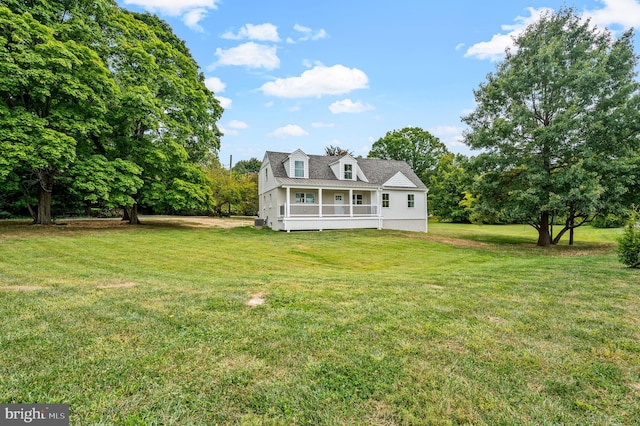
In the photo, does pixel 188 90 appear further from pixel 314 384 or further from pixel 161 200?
pixel 314 384

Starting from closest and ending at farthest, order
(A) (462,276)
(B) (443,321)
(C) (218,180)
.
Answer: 1. (B) (443,321)
2. (A) (462,276)
3. (C) (218,180)

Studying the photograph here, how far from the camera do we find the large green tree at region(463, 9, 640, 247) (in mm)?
13992

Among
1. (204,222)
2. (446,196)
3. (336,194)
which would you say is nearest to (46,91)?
(204,222)

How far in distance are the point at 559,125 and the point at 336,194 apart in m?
13.3

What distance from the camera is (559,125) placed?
14.2m

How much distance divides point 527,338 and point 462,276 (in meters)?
3.66

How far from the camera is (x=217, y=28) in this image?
1568 cm

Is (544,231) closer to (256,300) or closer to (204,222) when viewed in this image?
(256,300)

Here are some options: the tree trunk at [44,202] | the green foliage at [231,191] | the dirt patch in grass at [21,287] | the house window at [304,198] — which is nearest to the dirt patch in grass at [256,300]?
the dirt patch in grass at [21,287]

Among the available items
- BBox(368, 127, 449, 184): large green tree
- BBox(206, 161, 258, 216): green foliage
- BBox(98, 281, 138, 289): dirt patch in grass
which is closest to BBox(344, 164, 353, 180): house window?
BBox(206, 161, 258, 216): green foliage

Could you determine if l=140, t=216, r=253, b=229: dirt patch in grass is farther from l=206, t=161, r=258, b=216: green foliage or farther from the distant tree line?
l=206, t=161, r=258, b=216: green foliage

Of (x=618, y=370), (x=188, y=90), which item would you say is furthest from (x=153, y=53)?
(x=618, y=370)

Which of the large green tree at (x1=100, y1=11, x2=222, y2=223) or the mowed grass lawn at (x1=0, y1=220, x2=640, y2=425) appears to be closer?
the mowed grass lawn at (x1=0, y1=220, x2=640, y2=425)

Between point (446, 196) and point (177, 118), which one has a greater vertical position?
point (177, 118)
